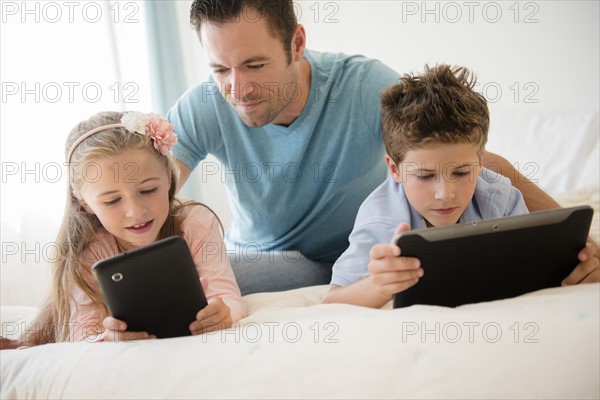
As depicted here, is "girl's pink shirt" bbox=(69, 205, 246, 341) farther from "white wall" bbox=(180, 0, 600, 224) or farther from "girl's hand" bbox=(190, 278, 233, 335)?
"white wall" bbox=(180, 0, 600, 224)

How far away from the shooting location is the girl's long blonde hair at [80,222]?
1.21 m

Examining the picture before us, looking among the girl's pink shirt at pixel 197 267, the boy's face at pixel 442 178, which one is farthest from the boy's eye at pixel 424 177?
the girl's pink shirt at pixel 197 267

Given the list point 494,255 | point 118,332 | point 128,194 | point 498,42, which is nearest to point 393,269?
point 494,255

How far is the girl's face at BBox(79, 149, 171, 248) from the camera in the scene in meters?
1.18

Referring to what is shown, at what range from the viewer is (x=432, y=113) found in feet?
3.75

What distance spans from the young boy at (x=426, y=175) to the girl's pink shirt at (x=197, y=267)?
20cm

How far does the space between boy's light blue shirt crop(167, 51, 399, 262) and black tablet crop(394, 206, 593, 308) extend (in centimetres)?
61

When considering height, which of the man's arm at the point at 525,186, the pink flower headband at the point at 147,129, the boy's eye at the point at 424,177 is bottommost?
the man's arm at the point at 525,186

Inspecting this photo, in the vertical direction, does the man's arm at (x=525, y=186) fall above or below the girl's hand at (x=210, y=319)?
above

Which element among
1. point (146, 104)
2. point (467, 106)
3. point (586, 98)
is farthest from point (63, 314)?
point (586, 98)

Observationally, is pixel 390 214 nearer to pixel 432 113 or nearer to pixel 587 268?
pixel 432 113

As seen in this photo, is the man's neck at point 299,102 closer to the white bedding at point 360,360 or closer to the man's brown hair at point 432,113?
the man's brown hair at point 432,113

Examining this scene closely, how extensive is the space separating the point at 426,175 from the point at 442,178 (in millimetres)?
32

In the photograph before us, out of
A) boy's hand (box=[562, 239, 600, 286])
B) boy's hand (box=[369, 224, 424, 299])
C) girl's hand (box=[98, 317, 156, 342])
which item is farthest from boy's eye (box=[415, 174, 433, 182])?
girl's hand (box=[98, 317, 156, 342])
